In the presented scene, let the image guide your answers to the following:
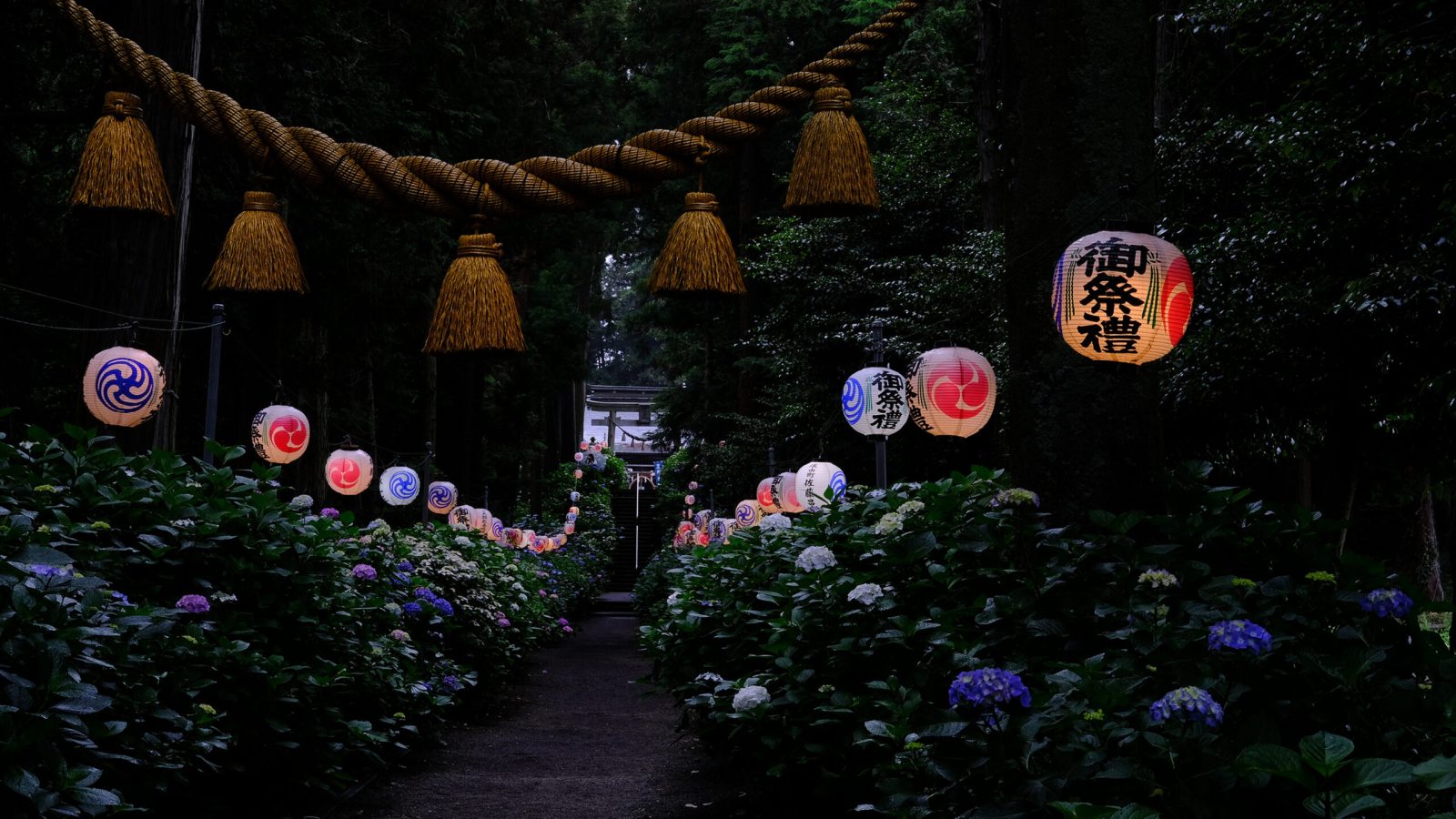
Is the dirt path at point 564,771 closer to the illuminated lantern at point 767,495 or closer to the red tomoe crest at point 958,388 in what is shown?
the red tomoe crest at point 958,388

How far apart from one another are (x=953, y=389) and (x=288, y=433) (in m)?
6.25

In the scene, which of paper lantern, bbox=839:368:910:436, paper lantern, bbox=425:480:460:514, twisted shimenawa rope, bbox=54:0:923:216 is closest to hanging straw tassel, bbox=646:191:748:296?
twisted shimenawa rope, bbox=54:0:923:216

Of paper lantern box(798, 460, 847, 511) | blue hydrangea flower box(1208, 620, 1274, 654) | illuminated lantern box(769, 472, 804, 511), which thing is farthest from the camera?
illuminated lantern box(769, 472, 804, 511)

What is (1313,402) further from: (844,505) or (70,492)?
(70,492)

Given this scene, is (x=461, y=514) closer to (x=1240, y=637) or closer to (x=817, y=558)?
(x=817, y=558)

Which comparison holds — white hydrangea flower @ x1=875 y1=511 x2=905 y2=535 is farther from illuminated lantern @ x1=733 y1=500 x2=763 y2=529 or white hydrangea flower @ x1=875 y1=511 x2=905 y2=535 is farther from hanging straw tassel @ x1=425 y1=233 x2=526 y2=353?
illuminated lantern @ x1=733 y1=500 x2=763 y2=529

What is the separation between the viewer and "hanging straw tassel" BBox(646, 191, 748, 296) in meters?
4.81

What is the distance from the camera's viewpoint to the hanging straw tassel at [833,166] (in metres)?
5.00

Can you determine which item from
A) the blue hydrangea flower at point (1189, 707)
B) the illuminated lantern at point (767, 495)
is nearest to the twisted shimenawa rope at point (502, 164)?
the blue hydrangea flower at point (1189, 707)

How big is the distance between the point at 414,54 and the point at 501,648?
954 centimetres

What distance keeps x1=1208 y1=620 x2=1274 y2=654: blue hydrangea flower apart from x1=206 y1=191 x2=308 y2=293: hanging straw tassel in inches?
166

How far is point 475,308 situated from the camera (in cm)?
494

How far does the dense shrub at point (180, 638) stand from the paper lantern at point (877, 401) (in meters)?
4.89

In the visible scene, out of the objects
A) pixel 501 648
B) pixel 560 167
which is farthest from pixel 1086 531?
pixel 501 648
